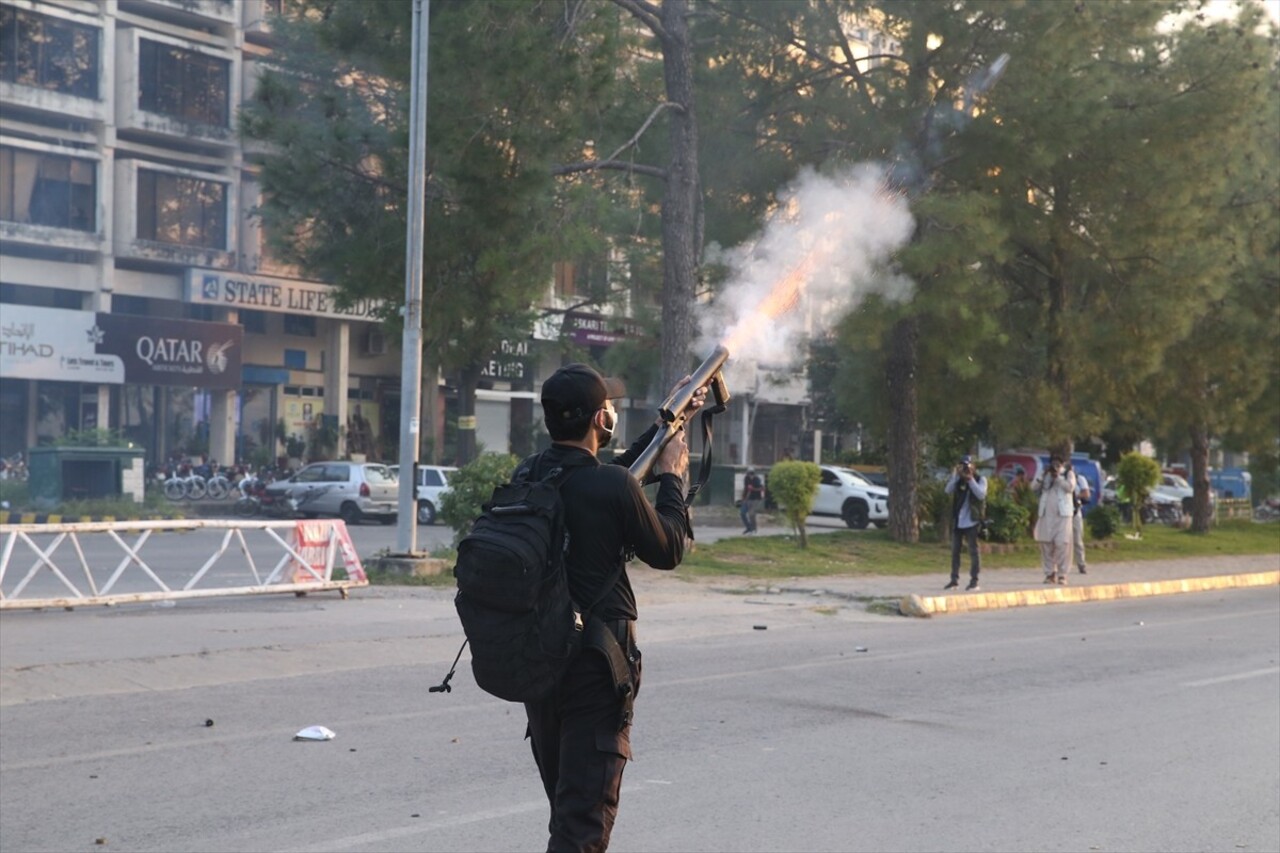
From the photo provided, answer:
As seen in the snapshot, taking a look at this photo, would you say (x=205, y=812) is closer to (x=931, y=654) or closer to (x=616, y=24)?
(x=931, y=654)

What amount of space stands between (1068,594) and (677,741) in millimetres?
12445

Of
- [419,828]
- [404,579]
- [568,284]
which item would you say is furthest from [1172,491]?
[419,828]

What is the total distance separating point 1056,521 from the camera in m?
20.2

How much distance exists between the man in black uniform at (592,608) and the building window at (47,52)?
1424 inches

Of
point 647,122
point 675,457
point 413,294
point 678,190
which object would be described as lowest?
point 675,457

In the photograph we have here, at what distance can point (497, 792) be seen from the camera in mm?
6934

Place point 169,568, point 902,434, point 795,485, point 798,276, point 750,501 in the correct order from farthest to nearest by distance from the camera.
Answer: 1. point 750,501
2. point 902,434
3. point 795,485
4. point 169,568
5. point 798,276

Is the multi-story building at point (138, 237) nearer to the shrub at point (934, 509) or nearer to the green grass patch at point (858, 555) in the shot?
the shrub at point (934, 509)

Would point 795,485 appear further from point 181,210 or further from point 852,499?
point 181,210

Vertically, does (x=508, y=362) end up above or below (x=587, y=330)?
below

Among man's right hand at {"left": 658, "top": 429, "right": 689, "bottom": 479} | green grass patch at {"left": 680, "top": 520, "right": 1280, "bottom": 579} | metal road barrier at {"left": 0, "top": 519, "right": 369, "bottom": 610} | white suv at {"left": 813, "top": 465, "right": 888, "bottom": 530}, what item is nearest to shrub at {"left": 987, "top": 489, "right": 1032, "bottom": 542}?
green grass patch at {"left": 680, "top": 520, "right": 1280, "bottom": 579}

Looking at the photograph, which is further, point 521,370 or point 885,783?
point 521,370

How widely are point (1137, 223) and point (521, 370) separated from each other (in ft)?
85.8

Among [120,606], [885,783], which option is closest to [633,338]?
[120,606]
